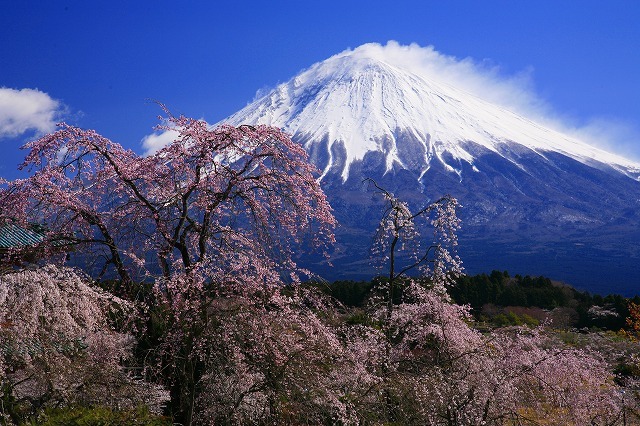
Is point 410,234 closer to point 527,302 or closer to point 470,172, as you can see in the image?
point 527,302

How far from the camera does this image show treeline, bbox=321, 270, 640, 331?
2523 cm

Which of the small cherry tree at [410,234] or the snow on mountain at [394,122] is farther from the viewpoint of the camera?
the snow on mountain at [394,122]

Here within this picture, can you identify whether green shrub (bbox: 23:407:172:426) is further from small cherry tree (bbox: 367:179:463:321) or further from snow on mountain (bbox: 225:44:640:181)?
snow on mountain (bbox: 225:44:640:181)

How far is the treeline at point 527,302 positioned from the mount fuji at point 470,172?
131 feet

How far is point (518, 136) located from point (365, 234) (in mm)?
69769

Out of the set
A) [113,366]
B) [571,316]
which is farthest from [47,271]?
[571,316]

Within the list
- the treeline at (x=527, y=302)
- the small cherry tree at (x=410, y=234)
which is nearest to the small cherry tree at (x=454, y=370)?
the small cherry tree at (x=410, y=234)

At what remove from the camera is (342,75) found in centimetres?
16638

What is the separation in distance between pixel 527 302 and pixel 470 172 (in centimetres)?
10489

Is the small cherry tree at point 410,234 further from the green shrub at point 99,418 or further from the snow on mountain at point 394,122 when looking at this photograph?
the snow on mountain at point 394,122

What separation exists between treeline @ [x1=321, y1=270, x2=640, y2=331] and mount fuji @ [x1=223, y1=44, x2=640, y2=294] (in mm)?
39999

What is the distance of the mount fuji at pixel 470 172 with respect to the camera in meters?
87.3

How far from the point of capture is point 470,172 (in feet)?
422

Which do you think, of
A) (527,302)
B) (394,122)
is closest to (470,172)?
(394,122)
